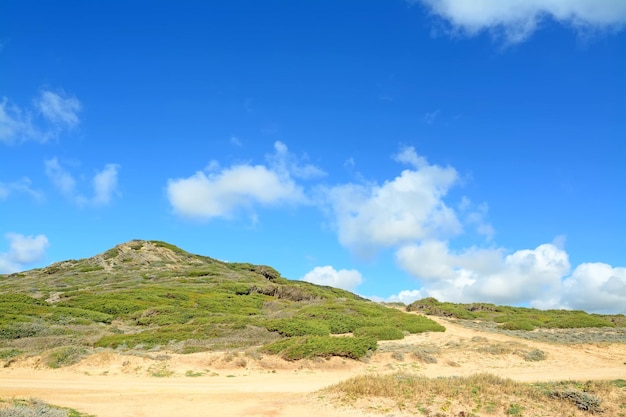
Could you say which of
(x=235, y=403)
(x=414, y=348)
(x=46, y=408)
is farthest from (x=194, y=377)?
(x=414, y=348)

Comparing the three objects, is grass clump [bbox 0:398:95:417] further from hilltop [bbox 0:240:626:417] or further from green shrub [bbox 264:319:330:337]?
green shrub [bbox 264:319:330:337]

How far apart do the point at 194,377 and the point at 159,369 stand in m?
2.38

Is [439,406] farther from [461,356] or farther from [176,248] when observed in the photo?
[176,248]

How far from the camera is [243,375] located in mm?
21734

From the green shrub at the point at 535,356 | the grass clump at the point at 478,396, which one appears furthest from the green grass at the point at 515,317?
the grass clump at the point at 478,396

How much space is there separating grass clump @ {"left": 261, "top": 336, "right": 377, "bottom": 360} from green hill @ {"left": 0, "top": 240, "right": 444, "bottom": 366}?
5 cm

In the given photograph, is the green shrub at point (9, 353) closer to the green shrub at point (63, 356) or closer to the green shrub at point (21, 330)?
the green shrub at point (63, 356)

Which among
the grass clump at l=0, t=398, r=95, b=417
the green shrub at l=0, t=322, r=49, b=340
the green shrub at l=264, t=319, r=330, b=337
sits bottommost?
the grass clump at l=0, t=398, r=95, b=417

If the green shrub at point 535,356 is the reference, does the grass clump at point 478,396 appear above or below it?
below

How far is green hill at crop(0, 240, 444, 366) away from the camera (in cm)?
2578

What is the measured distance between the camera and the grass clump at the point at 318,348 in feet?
78.4

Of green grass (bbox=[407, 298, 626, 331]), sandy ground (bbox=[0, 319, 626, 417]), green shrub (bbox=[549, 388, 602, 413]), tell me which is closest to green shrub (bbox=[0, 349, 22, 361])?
sandy ground (bbox=[0, 319, 626, 417])

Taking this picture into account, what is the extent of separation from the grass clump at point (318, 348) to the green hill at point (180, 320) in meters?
0.05

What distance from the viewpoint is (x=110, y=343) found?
26703mm
